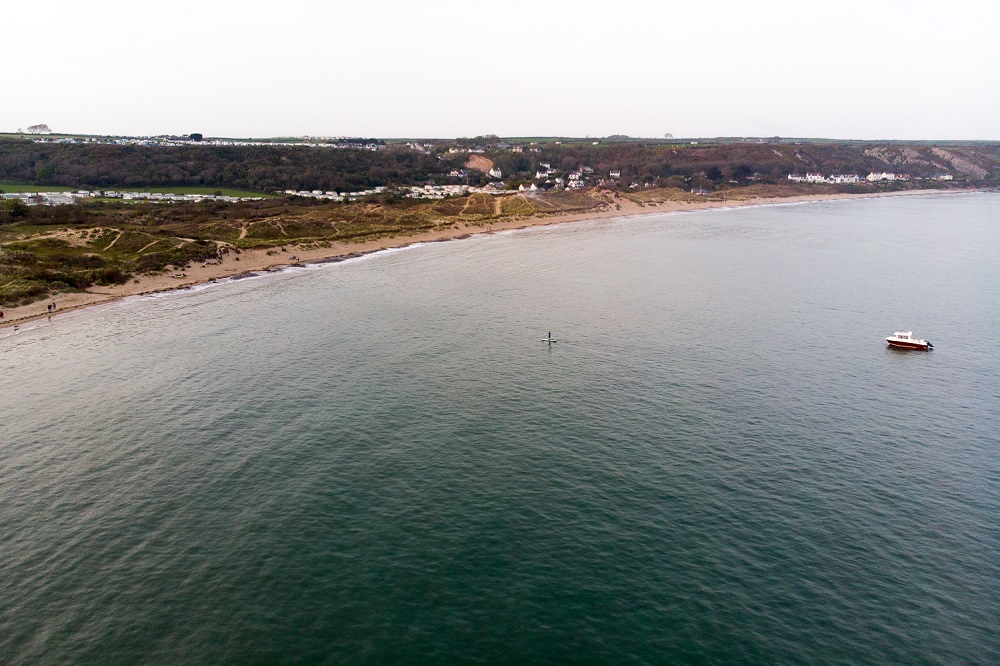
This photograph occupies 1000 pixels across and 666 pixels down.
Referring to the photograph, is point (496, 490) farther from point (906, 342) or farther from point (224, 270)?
point (224, 270)

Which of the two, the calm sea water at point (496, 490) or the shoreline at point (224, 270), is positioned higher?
the shoreline at point (224, 270)

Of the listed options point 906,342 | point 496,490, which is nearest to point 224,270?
point 496,490

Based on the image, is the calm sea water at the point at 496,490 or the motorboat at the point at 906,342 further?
the motorboat at the point at 906,342

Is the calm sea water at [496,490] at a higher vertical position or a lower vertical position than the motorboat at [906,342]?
lower

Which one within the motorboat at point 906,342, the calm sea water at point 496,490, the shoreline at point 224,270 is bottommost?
the calm sea water at point 496,490

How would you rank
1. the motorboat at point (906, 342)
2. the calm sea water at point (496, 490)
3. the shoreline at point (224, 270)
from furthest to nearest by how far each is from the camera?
the shoreline at point (224, 270)
the motorboat at point (906, 342)
the calm sea water at point (496, 490)

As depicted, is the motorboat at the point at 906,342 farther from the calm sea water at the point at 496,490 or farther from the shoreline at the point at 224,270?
the shoreline at the point at 224,270

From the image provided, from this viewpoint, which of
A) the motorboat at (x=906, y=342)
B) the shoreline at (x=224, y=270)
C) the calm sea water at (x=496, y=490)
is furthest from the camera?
the shoreline at (x=224, y=270)

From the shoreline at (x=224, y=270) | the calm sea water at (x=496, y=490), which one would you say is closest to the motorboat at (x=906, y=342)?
the calm sea water at (x=496, y=490)

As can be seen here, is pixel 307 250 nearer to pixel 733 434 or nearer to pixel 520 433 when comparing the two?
pixel 520 433
